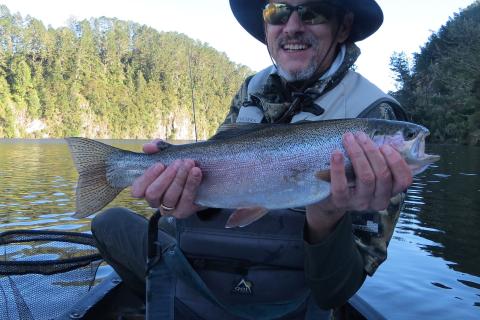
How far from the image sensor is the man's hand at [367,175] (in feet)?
8.48

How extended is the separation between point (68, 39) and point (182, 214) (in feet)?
407

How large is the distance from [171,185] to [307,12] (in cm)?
177

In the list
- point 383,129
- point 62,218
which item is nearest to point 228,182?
point 383,129

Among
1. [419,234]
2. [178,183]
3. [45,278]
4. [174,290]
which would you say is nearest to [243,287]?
[174,290]

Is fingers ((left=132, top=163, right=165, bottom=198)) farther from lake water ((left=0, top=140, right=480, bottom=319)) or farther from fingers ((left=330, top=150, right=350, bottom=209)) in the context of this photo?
lake water ((left=0, top=140, right=480, bottom=319))

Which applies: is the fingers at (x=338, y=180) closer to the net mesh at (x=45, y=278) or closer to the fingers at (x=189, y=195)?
the fingers at (x=189, y=195)

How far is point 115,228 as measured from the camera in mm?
4098

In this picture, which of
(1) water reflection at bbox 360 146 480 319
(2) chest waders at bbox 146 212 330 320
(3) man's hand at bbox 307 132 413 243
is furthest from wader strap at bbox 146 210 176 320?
(1) water reflection at bbox 360 146 480 319

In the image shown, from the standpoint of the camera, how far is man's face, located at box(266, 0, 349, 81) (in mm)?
3744

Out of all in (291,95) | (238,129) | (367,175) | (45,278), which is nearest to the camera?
(367,175)

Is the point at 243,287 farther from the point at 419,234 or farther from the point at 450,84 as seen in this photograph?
the point at 450,84

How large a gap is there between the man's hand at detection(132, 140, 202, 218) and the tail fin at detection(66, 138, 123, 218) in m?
0.35

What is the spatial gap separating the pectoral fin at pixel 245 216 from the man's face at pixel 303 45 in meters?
1.35

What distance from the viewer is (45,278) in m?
4.48
